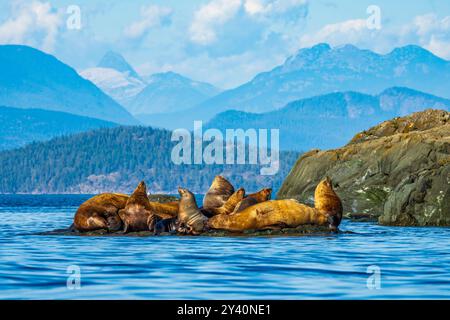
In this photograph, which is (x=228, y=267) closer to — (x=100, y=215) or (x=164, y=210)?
(x=100, y=215)

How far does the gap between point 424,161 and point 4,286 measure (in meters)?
42.0

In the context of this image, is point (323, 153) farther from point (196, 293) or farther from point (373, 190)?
point (196, 293)

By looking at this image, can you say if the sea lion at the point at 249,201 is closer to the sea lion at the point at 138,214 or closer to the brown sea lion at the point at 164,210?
the brown sea lion at the point at 164,210

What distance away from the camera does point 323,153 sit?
252 ft

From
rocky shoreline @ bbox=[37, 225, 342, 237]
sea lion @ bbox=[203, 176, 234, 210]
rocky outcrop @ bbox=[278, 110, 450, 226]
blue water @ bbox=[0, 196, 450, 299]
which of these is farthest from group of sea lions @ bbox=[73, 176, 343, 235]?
rocky outcrop @ bbox=[278, 110, 450, 226]

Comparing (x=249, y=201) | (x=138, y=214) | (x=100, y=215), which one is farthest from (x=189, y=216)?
(x=100, y=215)

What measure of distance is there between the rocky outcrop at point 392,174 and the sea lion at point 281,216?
10739 millimetres

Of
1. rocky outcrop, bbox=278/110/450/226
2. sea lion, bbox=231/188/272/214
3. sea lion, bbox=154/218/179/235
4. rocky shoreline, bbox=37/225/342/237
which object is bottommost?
rocky shoreline, bbox=37/225/342/237

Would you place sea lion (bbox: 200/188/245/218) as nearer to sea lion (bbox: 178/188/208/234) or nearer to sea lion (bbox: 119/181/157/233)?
sea lion (bbox: 178/188/208/234)

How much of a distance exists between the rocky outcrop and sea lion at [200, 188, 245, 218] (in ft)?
40.4

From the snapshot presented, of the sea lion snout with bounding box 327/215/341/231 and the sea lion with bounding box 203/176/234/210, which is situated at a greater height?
the sea lion with bounding box 203/176/234/210

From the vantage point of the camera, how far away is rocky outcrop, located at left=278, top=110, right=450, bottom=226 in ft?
182
